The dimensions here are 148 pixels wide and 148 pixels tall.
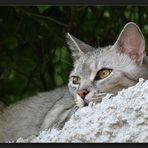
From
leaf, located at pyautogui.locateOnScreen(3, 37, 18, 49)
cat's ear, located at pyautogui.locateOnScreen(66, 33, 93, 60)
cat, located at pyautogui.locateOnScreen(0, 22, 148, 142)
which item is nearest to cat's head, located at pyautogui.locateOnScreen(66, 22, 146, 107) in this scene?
cat, located at pyautogui.locateOnScreen(0, 22, 148, 142)

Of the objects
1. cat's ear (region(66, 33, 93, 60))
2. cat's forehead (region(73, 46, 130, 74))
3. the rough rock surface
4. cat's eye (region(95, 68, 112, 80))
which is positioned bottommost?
the rough rock surface

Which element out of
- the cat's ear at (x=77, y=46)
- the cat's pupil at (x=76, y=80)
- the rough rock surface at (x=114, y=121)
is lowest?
the rough rock surface at (x=114, y=121)

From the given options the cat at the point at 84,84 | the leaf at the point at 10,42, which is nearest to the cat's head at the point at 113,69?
the cat at the point at 84,84

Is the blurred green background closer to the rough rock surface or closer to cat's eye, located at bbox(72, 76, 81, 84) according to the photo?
cat's eye, located at bbox(72, 76, 81, 84)

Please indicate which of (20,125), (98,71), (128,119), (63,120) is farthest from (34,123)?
(128,119)

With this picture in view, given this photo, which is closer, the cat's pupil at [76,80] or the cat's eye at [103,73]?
the cat's eye at [103,73]

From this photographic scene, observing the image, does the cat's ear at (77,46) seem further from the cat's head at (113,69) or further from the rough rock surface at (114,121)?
the rough rock surface at (114,121)

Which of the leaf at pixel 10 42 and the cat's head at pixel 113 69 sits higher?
the leaf at pixel 10 42

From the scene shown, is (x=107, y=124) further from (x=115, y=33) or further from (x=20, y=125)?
(x=115, y=33)
